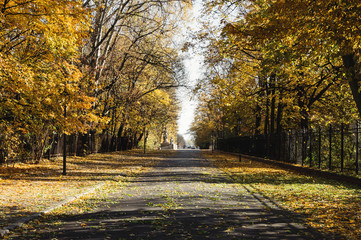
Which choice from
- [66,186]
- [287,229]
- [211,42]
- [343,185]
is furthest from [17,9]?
[211,42]

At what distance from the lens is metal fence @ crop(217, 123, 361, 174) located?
14.5 m

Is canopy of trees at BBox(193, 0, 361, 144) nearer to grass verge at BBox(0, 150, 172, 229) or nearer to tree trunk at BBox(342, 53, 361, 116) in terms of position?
tree trunk at BBox(342, 53, 361, 116)

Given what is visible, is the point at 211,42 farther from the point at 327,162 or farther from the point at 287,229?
the point at 287,229

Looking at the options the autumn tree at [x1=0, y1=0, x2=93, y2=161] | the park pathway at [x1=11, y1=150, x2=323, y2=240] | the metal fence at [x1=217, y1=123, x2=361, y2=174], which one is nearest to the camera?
the park pathway at [x1=11, y1=150, x2=323, y2=240]

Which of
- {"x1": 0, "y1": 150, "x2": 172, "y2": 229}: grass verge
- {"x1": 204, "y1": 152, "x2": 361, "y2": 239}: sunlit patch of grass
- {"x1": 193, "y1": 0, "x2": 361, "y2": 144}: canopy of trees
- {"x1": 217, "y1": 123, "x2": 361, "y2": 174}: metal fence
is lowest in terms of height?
{"x1": 0, "y1": 150, "x2": 172, "y2": 229}: grass verge

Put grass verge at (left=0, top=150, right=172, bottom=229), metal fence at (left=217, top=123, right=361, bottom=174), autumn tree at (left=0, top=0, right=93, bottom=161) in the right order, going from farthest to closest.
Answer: metal fence at (left=217, top=123, right=361, bottom=174) < autumn tree at (left=0, top=0, right=93, bottom=161) < grass verge at (left=0, top=150, right=172, bottom=229)

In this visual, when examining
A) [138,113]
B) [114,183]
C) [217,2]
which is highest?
[217,2]

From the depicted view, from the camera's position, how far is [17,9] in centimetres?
1197

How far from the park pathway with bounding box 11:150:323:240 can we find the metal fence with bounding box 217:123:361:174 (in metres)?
6.72

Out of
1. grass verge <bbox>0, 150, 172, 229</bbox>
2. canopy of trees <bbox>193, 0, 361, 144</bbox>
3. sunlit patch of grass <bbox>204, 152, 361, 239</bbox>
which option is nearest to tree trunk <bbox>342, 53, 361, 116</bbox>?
canopy of trees <bbox>193, 0, 361, 144</bbox>

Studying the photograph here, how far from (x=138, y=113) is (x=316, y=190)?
96.9 ft

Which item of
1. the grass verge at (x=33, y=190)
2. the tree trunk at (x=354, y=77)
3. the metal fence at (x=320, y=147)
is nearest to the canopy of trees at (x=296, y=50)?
the tree trunk at (x=354, y=77)

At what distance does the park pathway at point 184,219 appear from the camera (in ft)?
18.2

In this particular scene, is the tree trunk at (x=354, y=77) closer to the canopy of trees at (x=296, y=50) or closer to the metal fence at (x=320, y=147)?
the canopy of trees at (x=296, y=50)
